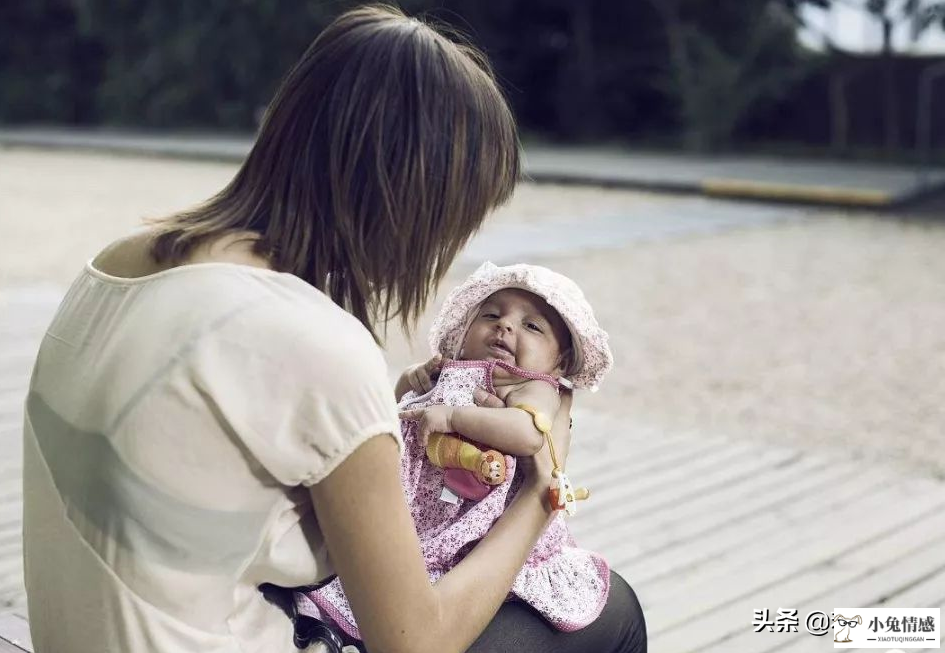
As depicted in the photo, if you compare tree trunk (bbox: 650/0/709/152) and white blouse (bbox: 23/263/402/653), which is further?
tree trunk (bbox: 650/0/709/152)

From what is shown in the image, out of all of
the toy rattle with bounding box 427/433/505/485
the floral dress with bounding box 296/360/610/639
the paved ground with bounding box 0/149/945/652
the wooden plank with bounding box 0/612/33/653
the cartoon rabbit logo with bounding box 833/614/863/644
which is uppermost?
the toy rattle with bounding box 427/433/505/485

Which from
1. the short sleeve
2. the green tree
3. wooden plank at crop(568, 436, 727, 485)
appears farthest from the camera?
the green tree

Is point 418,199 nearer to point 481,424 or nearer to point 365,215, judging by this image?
point 365,215

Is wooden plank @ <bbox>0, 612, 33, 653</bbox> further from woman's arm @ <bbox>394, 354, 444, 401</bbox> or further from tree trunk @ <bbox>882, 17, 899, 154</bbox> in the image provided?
tree trunk @ <bbox>882, 17, 899, 154</bbox>

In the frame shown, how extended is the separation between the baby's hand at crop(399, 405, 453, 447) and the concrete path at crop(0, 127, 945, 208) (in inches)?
286

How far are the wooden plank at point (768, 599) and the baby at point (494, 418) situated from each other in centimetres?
83

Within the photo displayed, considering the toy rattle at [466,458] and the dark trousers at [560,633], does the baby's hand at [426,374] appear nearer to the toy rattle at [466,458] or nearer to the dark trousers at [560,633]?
the toy rattle at [466,458]

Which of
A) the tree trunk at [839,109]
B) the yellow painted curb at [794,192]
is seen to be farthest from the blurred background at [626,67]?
the yellow painted curb at [794,192]

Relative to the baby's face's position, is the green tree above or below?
below

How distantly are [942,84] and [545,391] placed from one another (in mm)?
13748

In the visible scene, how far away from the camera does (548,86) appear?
699 inches

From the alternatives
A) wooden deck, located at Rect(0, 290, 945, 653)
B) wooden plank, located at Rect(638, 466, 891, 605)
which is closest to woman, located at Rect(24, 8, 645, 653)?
wooden deck, located at Rect(0, 290, 945, 653)

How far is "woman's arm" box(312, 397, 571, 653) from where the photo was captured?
1.37 meters

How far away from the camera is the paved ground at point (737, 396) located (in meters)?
3.08
